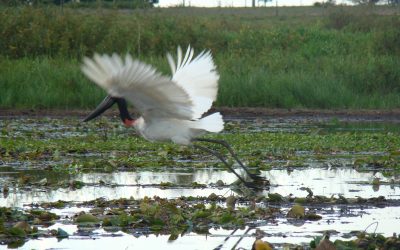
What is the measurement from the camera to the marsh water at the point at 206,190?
713 centimetres

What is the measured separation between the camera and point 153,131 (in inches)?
372

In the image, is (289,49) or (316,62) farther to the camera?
(289,49)

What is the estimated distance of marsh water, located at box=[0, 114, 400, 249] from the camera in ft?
23.4

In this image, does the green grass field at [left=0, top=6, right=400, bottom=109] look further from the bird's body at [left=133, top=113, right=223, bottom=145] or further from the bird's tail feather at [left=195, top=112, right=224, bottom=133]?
the bird's tail feather at [left=195, top=112, right=224, bottom=133]

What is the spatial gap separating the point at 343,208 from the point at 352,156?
3724 millimetres

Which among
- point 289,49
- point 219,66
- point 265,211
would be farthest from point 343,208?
point 289,49

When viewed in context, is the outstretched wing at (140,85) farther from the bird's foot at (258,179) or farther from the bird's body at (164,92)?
the bird's foot at (258,179)

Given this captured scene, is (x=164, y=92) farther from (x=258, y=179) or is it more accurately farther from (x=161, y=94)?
(x=258, y=179)

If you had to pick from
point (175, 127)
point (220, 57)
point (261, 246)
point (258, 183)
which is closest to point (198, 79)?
point (175, 127)

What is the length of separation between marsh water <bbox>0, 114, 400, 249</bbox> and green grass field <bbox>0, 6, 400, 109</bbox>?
4346 millimetres

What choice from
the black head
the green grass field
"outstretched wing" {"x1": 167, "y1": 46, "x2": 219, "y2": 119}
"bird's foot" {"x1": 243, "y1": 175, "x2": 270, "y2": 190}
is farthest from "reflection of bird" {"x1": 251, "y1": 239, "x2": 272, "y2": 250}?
the green grass field

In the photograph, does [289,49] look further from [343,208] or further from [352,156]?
[343,208]

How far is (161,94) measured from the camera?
8844 millimetres

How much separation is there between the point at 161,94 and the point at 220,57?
11812 millimetres
